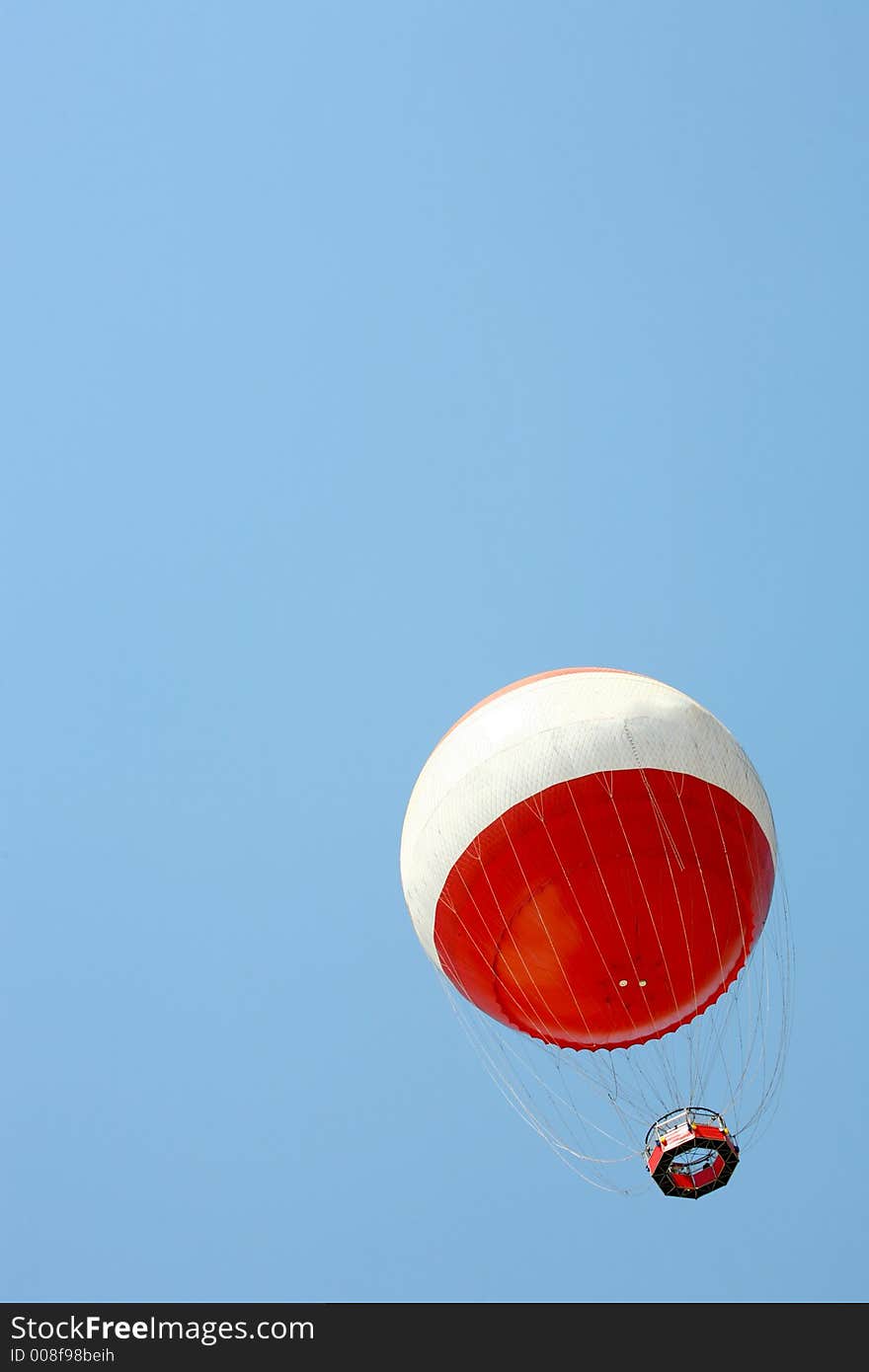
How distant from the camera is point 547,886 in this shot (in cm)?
1952

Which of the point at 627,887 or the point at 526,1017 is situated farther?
the point at 526,1017

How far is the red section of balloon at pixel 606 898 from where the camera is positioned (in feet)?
63.8

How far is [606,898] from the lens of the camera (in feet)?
63.6

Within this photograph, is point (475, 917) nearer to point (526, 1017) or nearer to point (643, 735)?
point (526, 1017)

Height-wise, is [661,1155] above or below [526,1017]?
below

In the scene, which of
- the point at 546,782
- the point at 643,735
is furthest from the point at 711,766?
the point at 546,782

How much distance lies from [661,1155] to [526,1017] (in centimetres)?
277

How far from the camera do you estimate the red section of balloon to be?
19438 mm
